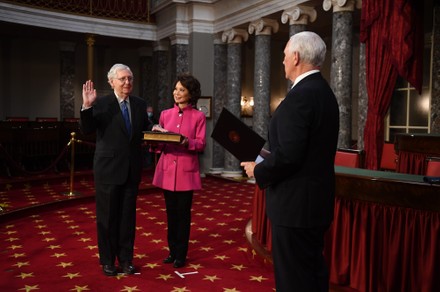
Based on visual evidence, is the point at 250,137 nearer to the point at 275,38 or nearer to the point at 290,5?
the point at 290,5

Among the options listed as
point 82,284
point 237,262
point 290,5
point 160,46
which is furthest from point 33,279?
point 160,46

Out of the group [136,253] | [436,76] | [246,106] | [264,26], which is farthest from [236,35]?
[136,253]

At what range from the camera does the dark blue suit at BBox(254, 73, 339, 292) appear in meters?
2.07

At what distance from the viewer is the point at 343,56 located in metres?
7.42

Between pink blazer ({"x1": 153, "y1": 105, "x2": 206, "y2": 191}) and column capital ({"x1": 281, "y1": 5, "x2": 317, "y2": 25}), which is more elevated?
column capital ({"x1": 281, "y1": 5, "x2": 317, "y2": 25})

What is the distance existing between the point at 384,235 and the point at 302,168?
4.01 feet

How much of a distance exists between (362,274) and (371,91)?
4380 millimetres

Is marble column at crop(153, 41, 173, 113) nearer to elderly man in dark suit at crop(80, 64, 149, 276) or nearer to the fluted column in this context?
the fluted column

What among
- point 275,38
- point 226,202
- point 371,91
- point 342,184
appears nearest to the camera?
point 342,184

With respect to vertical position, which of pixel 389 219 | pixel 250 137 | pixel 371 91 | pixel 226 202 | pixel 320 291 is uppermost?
pixel 371 91

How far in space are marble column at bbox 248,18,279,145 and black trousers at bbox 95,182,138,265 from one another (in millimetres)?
6504

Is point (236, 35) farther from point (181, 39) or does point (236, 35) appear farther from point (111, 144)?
point (111, 144)

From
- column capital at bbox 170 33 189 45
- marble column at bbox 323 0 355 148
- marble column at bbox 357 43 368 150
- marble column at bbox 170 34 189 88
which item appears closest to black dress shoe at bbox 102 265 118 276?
marble column at bbox 357 43 368 150

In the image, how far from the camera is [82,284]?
12.0 ft
